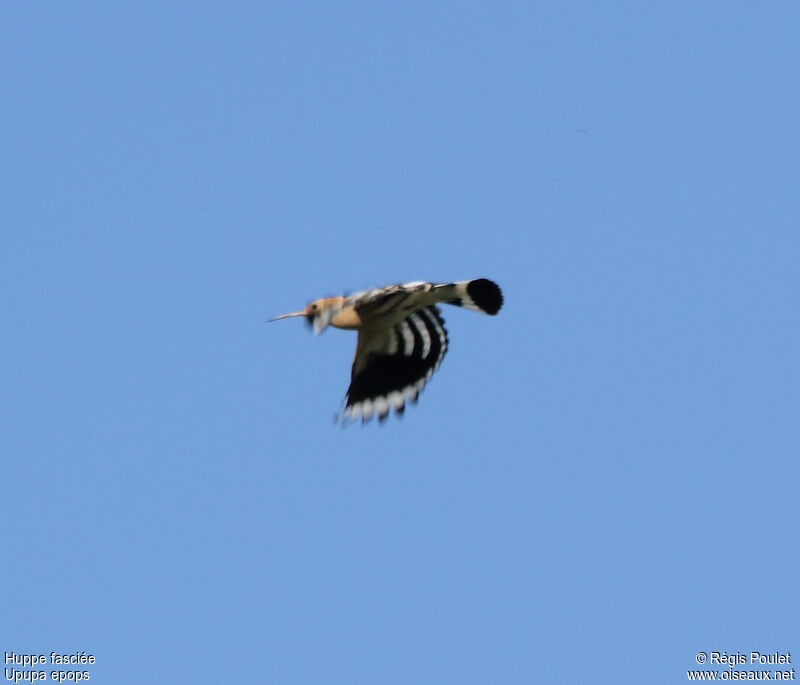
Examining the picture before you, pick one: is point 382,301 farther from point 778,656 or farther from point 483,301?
point 778,656

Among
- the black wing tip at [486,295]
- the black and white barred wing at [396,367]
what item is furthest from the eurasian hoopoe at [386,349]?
the black wing tip at [486,295]

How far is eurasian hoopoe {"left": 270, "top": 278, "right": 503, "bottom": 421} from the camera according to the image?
24.6ft

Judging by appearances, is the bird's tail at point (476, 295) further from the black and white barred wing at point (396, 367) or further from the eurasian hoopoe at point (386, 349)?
the black and white barred wing at point (396, 367)

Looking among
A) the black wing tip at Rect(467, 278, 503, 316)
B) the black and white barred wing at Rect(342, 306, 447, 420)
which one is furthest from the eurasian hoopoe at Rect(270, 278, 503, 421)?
the black wing tip at Rect(467, 278, 503, 316)

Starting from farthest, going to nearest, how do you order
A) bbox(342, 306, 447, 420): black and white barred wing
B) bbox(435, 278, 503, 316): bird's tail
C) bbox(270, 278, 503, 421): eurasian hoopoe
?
1. bbox(342, 306, 447, 420): black and white barred wing
2. bbox(270, 278, 503, 421): eurasian hoopoe
3. bbox(435, 278, 503, 316): bird's tail

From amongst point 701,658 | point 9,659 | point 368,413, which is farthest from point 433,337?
point 9,659

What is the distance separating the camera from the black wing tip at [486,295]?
284 inches

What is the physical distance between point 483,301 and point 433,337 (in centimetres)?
75

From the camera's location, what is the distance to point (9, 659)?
8.00 metres

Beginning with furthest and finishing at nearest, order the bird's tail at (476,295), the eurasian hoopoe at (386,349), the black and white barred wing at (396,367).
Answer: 1. the black and white barred wing at (396,367)
2. the eurasian hoopoe at (386,349)
3. the bird's tail at (476,295)

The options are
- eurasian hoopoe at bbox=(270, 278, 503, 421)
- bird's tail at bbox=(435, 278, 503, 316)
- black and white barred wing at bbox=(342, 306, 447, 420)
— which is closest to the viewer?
bird's tail at bbox=(435, 278, 503, 316)

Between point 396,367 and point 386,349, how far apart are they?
13 cm

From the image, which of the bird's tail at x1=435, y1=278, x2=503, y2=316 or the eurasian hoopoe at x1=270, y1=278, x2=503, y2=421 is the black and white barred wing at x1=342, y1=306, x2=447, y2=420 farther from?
the bird's tail at x1=435, y1=278, x2=503, y2=316

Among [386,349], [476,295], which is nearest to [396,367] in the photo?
[386,349]
